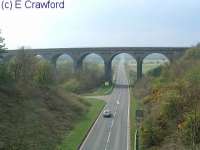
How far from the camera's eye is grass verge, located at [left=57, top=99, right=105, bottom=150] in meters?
38.9

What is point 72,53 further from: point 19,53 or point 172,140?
point 172,140

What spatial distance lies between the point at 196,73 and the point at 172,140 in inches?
709

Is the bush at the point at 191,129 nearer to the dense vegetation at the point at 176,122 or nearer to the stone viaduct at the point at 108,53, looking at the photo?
the dense vegetation at the point at 176,122

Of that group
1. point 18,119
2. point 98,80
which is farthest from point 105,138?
point 98,80

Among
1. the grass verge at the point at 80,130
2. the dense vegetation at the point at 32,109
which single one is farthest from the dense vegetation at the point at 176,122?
the dense vegetation at the point at 32,109

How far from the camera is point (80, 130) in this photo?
46844 mm

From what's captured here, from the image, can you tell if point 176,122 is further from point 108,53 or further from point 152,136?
point 108,53

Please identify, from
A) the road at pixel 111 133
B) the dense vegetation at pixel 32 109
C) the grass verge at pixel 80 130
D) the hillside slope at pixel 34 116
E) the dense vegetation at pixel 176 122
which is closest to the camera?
the dense vegetation at pixel 176 122

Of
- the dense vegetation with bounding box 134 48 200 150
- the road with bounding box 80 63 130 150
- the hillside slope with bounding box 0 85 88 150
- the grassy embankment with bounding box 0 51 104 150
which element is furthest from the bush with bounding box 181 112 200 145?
the hillside slope with bounding box 0 85 88 150

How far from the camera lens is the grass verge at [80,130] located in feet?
128

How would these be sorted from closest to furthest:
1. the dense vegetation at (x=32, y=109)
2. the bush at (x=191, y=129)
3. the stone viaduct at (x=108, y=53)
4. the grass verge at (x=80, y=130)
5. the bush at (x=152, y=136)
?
the bush at (x=191, y=129) → the dense vegetation at (x=32, y=109) → the bush at (x=152, y=136) → the grass verge at (x=80, y=130) → the stone viaduct at (x=108, y=53)

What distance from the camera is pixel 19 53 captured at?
68062 mm

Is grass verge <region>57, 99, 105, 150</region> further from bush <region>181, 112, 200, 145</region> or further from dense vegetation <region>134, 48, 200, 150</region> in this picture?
bush <region>181, 112, 200, 145</region>

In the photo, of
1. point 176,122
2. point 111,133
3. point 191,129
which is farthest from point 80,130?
point 191,129
